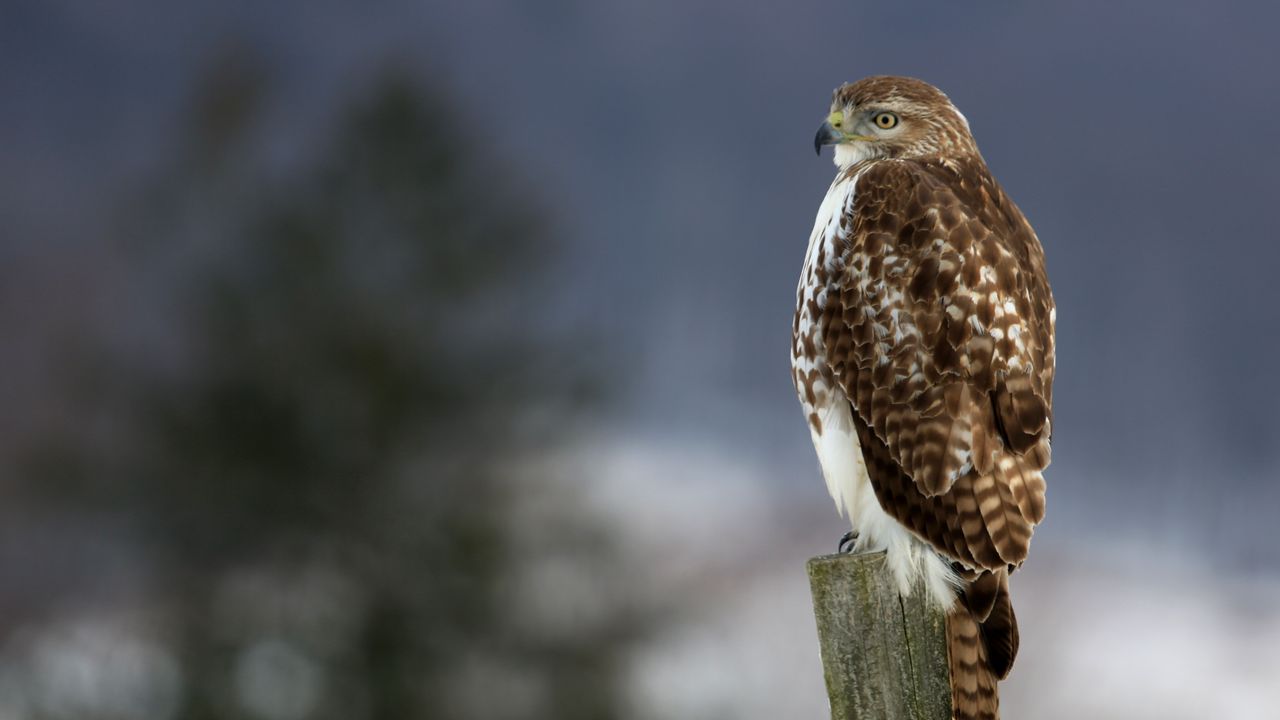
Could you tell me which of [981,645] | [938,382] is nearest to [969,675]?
[981,645]

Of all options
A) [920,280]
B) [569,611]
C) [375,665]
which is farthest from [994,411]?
[375,665]

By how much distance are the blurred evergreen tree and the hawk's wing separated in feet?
33.1

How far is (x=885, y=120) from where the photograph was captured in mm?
5664

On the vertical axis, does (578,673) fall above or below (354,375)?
below

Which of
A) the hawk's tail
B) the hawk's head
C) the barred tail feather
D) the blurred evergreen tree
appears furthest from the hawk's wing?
the blurred evergreen tree

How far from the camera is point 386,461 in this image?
1551cm

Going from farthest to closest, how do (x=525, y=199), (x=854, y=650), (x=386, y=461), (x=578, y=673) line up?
(x=525, y=199)
(x=386, y=461)
(x=578, y=673)
(x=854, y=650)

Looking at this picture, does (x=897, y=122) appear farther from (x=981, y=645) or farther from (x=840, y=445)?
(x=981, y=645)

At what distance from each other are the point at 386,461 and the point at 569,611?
3046mm

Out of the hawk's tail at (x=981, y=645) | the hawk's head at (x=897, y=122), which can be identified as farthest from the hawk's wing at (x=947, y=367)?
the hawk's head at (x=897, y=122)

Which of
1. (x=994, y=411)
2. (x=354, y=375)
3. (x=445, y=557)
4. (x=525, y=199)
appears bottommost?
(x=994, y=411)

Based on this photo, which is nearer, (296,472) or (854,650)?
(854,650)

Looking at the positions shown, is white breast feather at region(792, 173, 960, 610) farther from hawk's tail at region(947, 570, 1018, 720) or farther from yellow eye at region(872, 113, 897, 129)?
yellow eye at region(872, 113, 897, 129)

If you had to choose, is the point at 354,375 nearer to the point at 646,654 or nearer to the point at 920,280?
the point at 646,654
